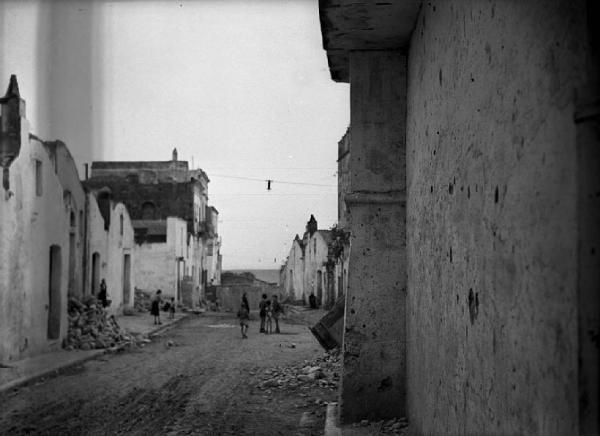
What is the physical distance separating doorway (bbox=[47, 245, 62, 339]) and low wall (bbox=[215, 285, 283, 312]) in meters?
27.4

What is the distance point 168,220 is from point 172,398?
101ft

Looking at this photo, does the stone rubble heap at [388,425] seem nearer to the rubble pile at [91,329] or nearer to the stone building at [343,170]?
the rubble pile at [91,329]

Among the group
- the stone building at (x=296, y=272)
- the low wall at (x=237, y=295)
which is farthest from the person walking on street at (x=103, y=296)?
the stone building at (x=296, y=272)

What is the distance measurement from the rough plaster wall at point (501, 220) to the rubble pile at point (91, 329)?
1397cm

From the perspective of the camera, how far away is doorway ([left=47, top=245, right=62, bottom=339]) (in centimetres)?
1675

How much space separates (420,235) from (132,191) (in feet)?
165

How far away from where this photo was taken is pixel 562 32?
2.23 meters

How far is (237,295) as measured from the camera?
45.4m

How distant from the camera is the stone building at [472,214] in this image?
2.12 metres

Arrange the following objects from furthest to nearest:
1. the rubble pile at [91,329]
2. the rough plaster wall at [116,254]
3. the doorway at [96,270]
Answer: the rough plaster wall at [116,254] → the doorway at [96,270] → the rubble pile at [91,329]

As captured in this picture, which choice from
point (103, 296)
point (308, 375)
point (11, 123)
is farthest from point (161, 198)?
point (308, 375)

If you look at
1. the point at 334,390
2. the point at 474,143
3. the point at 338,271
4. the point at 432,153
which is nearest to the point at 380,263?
the point at 432,153

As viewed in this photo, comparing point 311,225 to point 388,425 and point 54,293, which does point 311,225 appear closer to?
point 54,293

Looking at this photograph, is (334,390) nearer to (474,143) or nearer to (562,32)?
(474,143)
